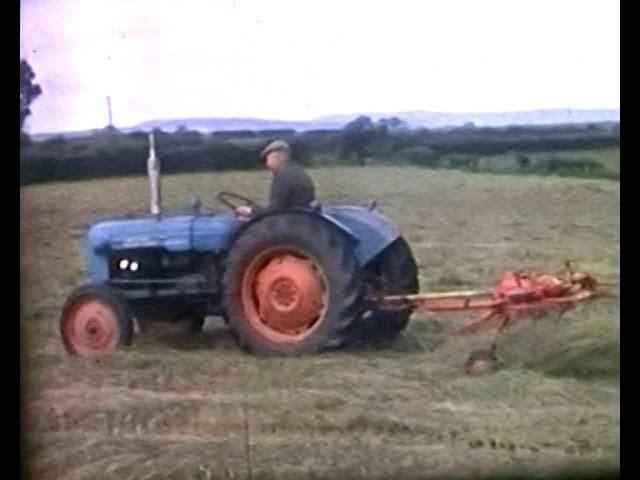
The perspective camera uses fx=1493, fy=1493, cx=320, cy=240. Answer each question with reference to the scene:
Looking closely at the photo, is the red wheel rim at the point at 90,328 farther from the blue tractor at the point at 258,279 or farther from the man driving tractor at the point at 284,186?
the man driving tractor at the point at 284,186

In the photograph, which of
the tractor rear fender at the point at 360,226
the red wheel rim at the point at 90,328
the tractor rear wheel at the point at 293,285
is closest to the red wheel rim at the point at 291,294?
the tractor rear wheel at the point at 293,285

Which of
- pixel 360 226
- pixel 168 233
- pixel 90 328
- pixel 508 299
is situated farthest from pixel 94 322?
pixel 508 299

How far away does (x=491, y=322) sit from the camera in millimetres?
4488

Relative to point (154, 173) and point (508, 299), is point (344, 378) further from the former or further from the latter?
point (154, 173)

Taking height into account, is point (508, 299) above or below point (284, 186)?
below

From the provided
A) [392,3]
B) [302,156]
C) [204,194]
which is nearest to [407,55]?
[392,3]

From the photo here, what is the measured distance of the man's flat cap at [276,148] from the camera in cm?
443

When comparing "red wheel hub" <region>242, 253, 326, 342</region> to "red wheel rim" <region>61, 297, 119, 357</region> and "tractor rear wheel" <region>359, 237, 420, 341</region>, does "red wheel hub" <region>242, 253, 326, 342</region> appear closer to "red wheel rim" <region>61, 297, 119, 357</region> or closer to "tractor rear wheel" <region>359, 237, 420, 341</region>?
"tractor rear wheel" <region>359, 237, 420, 341</region>

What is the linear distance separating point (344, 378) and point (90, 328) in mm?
774

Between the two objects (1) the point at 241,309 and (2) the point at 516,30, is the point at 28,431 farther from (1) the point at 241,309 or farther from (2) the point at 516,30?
(2) the point at 516,30

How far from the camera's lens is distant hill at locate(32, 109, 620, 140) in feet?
14.5

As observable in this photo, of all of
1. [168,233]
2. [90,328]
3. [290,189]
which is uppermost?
[290,189]

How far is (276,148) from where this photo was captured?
4.44m

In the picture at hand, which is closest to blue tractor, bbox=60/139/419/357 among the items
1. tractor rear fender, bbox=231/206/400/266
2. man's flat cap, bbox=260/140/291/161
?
tractor rear fender, bbox=231/206/400/266
